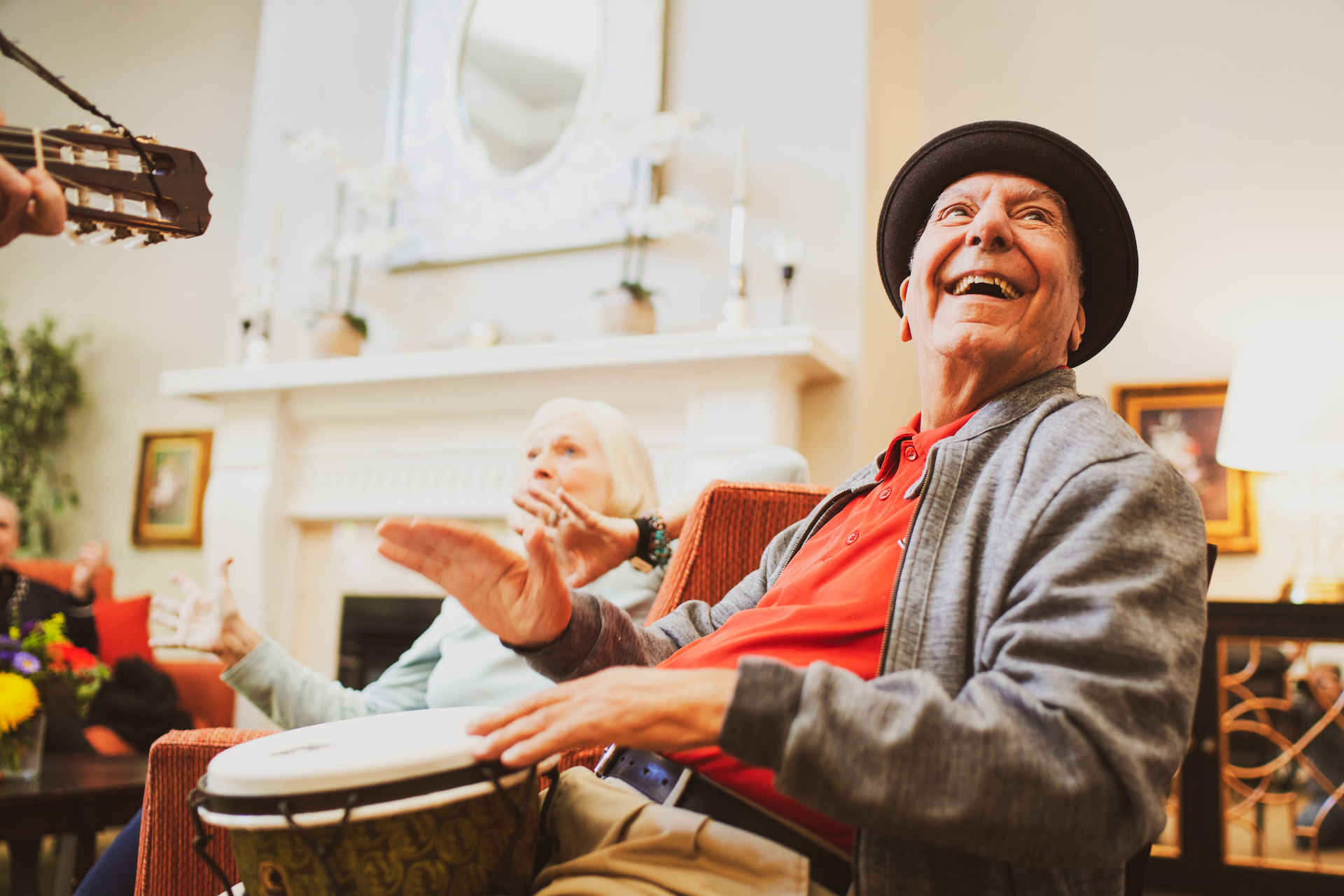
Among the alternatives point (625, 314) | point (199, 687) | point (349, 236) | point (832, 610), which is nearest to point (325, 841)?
point (832, 610)

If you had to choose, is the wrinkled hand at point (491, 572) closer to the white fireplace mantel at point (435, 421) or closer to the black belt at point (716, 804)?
the black belt at point (716, 804)

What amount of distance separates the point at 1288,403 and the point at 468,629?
213 centimetres

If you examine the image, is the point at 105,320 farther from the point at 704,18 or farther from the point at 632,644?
the point at 632,644

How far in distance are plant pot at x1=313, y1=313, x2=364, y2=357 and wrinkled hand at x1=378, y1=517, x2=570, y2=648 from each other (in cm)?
263

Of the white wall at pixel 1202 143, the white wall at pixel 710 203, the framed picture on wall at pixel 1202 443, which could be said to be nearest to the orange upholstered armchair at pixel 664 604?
the white wall at pixel 710 203

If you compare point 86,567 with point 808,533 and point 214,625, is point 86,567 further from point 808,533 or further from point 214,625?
point 808,533

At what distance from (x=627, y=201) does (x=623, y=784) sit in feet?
8.34

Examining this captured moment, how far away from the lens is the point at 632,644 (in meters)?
1.15

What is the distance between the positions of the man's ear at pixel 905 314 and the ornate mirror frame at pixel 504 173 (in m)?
1.93

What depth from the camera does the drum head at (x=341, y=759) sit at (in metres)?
0.78

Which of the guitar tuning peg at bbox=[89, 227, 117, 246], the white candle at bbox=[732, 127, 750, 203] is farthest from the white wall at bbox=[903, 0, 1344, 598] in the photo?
the guitar tuning peg at bbox=[89, 227, 117, 246]

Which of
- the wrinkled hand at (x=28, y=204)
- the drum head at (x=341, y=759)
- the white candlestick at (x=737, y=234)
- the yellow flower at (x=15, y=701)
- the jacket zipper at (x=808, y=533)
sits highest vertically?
the white candlestick at (x=737, y=234)

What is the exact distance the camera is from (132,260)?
183 inches

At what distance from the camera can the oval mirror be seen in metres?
3.48
